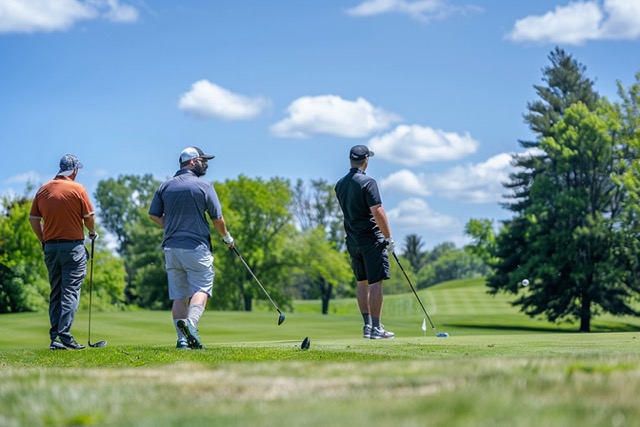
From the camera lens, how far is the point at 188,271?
11031mm

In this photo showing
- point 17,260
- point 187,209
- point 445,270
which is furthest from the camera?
point 445,270

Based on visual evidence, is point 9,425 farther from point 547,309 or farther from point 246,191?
point 246,191

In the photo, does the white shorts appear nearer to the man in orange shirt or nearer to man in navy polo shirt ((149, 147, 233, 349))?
man in navy polo shirt ((149, 147, 233, 349))

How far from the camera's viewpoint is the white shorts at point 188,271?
10.9m

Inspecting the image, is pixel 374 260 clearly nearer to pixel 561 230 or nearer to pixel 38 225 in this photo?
Answer: pixel 38 225

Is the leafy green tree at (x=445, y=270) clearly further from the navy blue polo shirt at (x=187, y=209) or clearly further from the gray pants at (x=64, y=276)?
the navy blue polo shirt at (x=187, y=209)

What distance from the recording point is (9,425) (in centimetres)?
418

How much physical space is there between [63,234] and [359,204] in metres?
3.85

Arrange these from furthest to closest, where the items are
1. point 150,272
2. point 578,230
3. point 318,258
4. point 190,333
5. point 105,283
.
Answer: point 318,258
point 150,272
point 105,283
point 578,230
point 190,333

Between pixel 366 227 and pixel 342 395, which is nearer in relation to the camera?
pixel 342 395

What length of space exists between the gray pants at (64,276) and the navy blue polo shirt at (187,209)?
1588mm

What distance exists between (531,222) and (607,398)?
48.8 m

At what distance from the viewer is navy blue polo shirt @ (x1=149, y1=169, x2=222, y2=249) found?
35.8ft

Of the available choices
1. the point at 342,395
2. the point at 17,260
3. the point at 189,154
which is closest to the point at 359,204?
the point at 189,154
